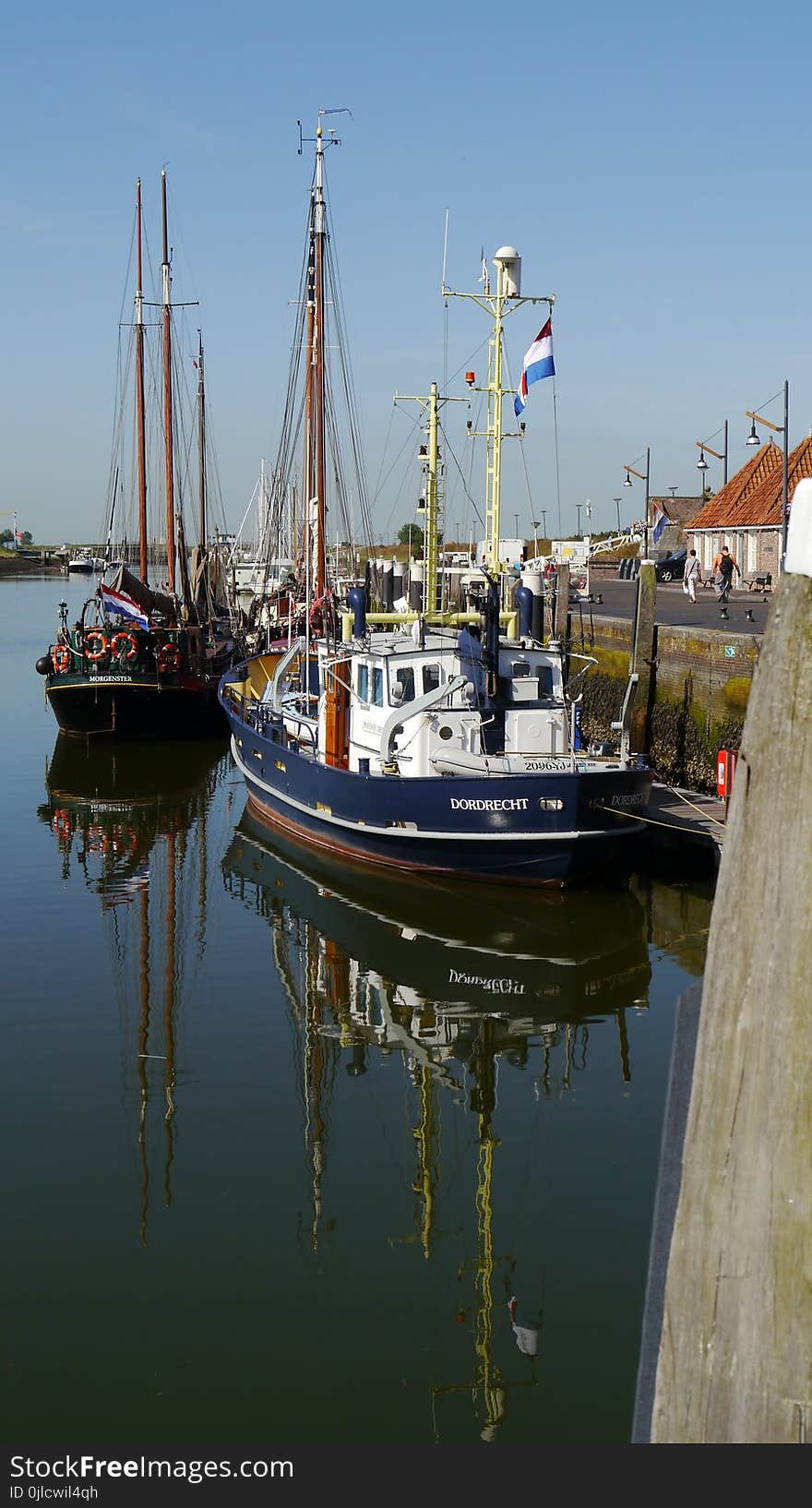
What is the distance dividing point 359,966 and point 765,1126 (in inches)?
624

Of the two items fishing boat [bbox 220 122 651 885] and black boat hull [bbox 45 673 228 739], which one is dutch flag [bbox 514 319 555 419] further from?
black boat hull [bbox 45 673 228 739]

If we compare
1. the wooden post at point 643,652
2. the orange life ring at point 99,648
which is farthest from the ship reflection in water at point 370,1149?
the orange life ring at point 99,648

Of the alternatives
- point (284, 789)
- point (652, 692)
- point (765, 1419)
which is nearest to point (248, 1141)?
point (765, 1419)

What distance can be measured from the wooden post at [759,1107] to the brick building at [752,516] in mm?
41930

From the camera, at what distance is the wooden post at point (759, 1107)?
204 cm

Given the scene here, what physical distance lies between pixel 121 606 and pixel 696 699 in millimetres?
20137

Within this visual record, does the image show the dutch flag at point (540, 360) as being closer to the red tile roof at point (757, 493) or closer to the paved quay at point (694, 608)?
the paved quay at point (694, 608)

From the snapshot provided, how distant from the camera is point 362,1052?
569 inches

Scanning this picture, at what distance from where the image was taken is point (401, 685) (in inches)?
860

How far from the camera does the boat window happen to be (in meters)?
21.8

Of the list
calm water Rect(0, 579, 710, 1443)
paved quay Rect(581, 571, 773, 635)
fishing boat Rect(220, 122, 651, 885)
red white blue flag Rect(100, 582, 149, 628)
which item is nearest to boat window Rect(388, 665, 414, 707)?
fishing boat Rect(220, 122, 651, 885)

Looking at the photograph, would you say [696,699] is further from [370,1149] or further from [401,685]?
[370,1149]

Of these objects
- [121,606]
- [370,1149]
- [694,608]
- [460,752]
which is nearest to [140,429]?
[121,606]

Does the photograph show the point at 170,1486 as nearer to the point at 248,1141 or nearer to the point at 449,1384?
the point at 449,1384
